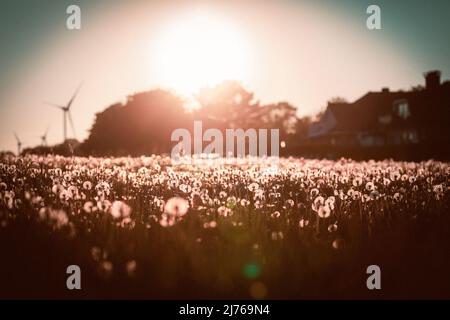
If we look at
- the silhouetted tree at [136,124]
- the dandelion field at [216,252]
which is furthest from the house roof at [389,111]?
the dandelion field at [216,252]

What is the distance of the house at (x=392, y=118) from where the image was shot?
5419cm

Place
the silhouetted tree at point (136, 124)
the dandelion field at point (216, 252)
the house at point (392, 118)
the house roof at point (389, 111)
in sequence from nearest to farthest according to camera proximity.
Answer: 1. the dandelion field at point (216, 252)
2. the silhouetted tree at point (136, 124)
3. the house at point (392, 118)
4. the house roof at point (389, 111)

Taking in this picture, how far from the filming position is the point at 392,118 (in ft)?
191

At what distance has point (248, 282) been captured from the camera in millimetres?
4898

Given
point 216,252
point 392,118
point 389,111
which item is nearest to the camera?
point 216,252

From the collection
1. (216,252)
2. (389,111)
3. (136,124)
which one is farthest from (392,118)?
(216,252)

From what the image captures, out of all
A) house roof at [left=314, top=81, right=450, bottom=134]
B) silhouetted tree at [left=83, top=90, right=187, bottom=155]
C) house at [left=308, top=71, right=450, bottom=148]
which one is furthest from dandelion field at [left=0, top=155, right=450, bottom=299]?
house roof at [left=314, top=81, right=450, bottom=134]

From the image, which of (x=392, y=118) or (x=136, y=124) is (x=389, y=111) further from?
(x=136, y=124)

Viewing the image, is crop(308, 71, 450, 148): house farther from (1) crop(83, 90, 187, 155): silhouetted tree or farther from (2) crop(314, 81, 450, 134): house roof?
(1) crop(83, 90, 187, 155): silhouetted tree

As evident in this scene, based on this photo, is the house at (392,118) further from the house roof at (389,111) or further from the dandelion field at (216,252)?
the dandelion field at (216,252)

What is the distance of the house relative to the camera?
2133 inches

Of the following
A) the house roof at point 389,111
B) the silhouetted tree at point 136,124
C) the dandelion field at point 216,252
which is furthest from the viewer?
the house roof at point 389,111

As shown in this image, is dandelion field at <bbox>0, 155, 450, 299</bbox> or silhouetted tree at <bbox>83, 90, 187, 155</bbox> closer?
dandelion field at <bbox>0, 155, 450, 299</bbox>

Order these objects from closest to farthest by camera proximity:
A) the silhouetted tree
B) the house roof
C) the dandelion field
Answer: the dandelion field < the silhouetted tree < the house roof
